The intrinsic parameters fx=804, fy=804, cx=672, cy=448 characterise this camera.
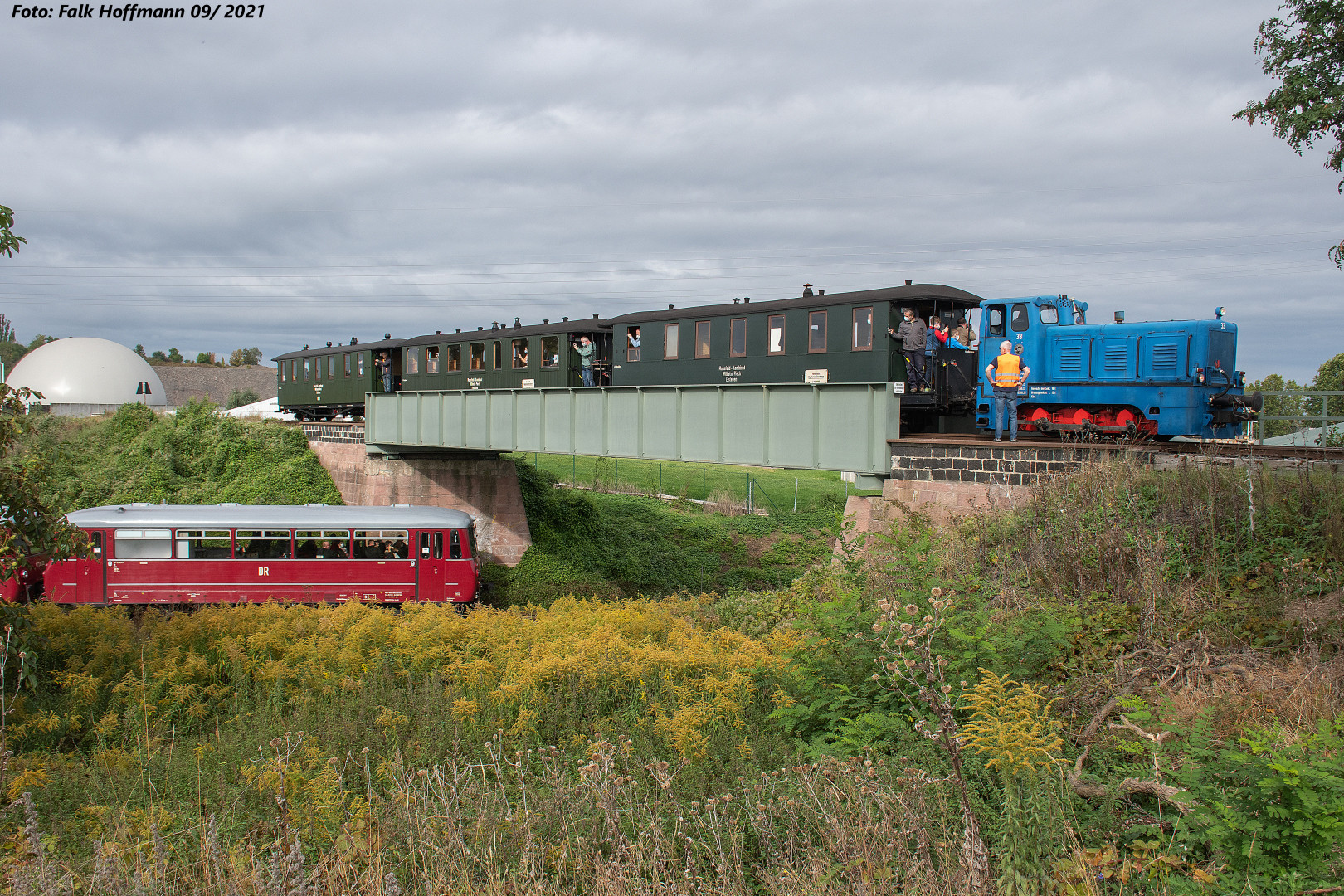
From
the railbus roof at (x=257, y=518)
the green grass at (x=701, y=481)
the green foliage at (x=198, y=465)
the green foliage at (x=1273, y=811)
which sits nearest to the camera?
the green foliage at (x=1273, y=811)

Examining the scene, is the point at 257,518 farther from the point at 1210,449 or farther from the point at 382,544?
the point at 1210,449

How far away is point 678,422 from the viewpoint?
18.8m

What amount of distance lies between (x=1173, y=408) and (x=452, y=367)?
71.2ft

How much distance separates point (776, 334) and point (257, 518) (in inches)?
479

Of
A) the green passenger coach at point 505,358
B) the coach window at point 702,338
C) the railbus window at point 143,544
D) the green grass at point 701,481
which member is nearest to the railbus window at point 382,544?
the railbus window at point 143,544

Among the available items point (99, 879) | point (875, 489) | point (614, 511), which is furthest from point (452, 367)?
point (99, 879)

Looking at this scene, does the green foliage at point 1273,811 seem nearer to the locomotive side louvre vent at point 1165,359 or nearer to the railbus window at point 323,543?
the locomotive side louvre vent at point 1165,359

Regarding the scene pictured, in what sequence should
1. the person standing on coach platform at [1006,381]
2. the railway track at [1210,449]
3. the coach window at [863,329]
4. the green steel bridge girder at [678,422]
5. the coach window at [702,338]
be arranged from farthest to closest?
1. the coach window at [702,338]
2. the coach window at [863,329]
3. the green steel bridge girder at [678,422]
4. the person standing on coach platform at [1006,381]
5. the railway track at [1210,449]

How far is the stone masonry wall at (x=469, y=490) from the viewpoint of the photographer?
29141 millimetres

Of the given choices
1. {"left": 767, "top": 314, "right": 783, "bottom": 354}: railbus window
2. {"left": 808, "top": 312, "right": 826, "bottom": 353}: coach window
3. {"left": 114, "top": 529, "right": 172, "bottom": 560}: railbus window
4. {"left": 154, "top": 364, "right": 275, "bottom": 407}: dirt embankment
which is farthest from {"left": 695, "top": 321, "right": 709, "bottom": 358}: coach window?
{"left": 154, "top": 364, "right": 275, "bottom": 407}: dirt embankment

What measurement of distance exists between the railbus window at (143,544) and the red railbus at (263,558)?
0.06 feet

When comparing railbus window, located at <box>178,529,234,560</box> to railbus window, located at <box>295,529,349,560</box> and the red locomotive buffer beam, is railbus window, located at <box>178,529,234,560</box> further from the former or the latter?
the red locomotive buffer beam

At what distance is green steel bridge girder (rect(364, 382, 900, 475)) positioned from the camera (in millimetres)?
15219

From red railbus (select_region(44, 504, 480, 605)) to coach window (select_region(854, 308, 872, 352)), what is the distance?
9785 millimetres
